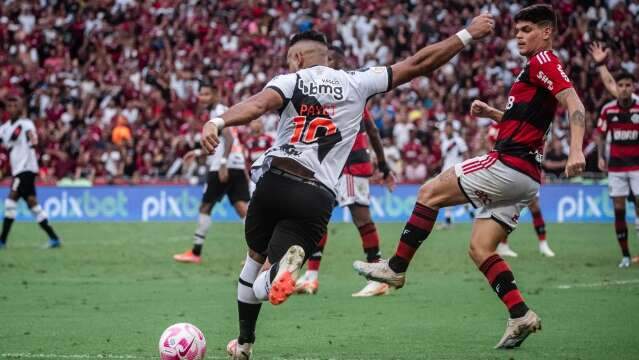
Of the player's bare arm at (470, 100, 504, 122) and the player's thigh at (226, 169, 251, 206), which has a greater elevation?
the player's bare arm at (470, 100, 504, 122)

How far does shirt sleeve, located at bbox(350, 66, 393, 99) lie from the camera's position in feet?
22.6

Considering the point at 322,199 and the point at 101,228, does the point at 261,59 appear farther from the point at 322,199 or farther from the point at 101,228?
the point at 322,199

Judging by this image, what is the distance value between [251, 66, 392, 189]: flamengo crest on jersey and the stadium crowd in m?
19.5

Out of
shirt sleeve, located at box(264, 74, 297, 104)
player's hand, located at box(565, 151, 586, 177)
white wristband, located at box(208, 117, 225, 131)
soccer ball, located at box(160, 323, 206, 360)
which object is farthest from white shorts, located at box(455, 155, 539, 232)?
soccer ball, located at box(160, 323, 206, 360)

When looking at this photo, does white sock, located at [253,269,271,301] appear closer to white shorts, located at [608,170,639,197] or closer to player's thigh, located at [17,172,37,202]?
white shorts, located at [608,170,639,197]

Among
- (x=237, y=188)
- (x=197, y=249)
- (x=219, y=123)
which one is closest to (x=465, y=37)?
(x=219, y=123)

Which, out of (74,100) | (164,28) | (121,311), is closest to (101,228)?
(74,100)

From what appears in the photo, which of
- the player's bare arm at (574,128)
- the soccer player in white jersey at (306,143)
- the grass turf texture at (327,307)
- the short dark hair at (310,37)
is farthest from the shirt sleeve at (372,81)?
the grass turf texture at (327,307)

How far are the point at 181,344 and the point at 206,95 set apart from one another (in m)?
9.10

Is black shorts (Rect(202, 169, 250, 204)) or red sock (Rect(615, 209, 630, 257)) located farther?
black shorts (Rect(202, 169, 250, 204))

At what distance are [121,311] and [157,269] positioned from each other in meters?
4.64

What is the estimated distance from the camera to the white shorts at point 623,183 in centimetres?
1455

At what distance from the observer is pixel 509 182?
7.61 m

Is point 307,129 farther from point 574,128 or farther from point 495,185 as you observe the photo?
point 574,128
